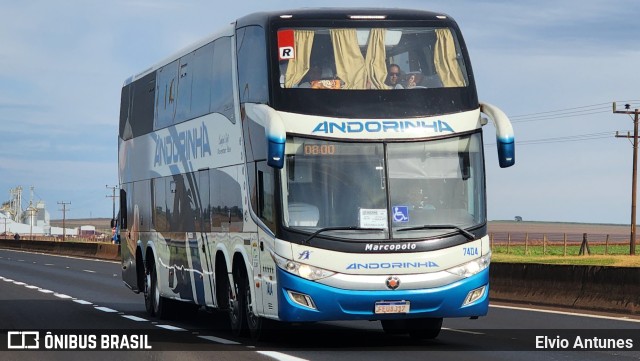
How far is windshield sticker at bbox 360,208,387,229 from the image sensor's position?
15.6 meters

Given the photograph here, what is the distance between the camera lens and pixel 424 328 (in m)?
17.3

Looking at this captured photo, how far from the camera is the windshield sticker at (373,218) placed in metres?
15.6

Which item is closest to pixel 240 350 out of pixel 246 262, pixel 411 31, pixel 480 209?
pixel 246 262

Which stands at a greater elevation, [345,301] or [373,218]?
[373,218]

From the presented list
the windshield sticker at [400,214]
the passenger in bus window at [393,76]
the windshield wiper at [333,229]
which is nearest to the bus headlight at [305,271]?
the windshield wiper at [333,229]

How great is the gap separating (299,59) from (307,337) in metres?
3.92

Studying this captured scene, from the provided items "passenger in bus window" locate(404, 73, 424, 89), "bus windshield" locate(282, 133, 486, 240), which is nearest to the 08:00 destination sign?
"bus windshield" locate(282, 133, 486, 240)

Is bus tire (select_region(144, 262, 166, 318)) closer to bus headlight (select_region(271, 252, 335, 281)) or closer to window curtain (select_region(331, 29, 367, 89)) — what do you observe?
bus headlight (select_region(271, 252, 335, 281))

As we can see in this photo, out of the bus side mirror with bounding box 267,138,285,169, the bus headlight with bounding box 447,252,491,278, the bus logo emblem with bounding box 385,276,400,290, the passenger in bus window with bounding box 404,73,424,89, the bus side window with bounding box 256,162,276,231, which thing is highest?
the passenger in bus window with bounding box 404,73,424,89

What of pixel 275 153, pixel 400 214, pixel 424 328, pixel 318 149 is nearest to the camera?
pixel 275 153

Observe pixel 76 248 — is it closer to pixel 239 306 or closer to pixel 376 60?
pixel 239 306

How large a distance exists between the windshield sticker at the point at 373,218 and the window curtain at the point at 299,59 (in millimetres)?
1676

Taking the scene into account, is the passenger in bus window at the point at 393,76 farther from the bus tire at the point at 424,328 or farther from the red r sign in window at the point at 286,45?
the bus tire at the point at 424,328

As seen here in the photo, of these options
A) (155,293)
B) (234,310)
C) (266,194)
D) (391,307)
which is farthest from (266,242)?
(155,293)
